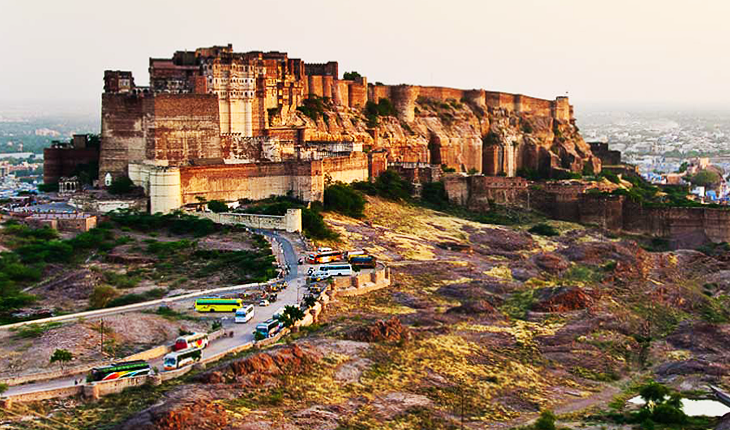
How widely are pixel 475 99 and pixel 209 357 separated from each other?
148ft

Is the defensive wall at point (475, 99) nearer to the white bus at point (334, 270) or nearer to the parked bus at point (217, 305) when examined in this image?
the white bus at point (334, 270)

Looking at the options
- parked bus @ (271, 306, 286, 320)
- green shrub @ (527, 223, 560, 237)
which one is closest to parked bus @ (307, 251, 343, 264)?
parked bus @ (271, 306, 286, 320)

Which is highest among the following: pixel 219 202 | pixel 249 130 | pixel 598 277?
pixel 249 130

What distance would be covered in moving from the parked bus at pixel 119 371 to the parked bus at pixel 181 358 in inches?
17.9

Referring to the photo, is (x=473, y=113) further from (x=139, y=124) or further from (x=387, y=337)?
(x=387, y=337)

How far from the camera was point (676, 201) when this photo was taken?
2112 inches

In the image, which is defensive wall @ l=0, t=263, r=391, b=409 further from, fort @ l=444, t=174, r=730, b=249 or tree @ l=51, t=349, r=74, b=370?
fort @ l=444, t=174, r=730, b=249

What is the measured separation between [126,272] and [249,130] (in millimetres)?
14646

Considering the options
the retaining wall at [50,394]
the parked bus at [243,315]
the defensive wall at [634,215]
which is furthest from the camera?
the defensive wall at [634,215]

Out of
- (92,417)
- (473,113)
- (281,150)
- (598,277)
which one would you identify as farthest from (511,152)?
(92,417)

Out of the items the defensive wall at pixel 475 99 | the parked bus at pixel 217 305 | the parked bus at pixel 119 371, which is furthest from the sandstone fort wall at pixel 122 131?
the parked bus at pixel 119 371

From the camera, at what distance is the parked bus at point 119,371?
19875 millimetres

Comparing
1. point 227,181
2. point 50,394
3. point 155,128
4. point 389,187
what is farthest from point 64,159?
point 50,394

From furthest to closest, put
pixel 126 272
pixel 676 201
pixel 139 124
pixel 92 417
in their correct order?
pixel 676 201 → pixel 139 124 → pixel 126 272 → pixel 92 417
